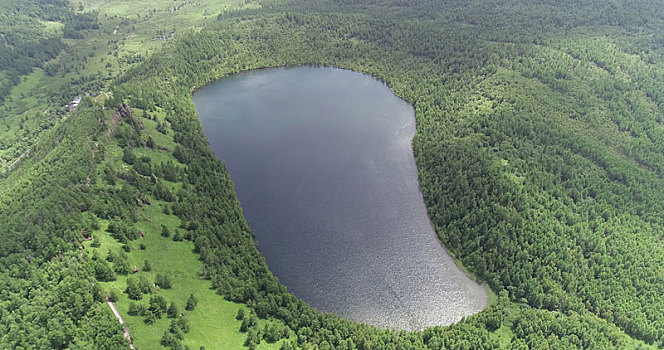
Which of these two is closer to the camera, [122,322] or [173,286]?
[122,322]

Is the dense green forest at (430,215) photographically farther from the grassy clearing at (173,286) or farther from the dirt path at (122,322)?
the dirt path at (122,322)

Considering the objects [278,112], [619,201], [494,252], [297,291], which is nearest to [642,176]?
→ [619,201]

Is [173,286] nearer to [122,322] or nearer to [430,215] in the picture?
[122,322]

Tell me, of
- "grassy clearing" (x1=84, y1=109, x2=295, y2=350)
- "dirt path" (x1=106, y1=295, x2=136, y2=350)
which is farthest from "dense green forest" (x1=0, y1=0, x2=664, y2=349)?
"dirt path" (x1=106, y1=295, x2=136, y2=350)

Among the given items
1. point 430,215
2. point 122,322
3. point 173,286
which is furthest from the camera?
point 430,215

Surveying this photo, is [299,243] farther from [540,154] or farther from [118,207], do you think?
[540,154]

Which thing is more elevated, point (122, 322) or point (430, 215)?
point (122, 322)

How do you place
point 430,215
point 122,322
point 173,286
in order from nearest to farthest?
1. point 122,322
2. point 173,286
3. point 430,215

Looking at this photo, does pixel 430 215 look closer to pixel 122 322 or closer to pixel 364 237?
pixel 364 237

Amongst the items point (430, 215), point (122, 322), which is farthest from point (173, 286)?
point (430, 215)

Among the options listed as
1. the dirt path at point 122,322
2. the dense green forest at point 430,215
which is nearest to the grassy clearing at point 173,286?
the dense green forest at point 430,215

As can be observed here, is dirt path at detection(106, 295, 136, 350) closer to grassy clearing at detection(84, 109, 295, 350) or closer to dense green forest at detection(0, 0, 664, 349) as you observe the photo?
grassy clearing at detection(84, 109, 295, 350)
